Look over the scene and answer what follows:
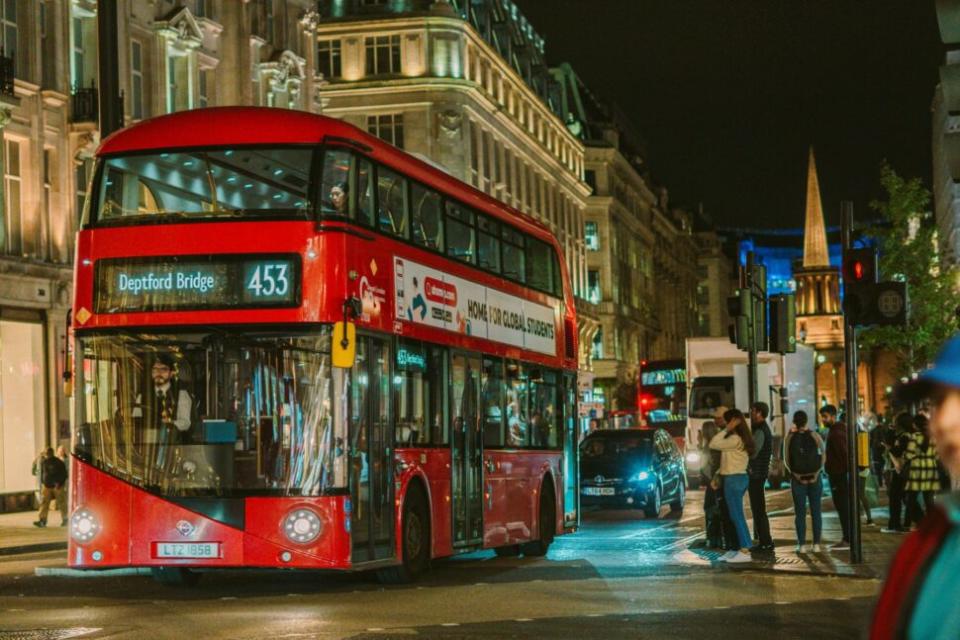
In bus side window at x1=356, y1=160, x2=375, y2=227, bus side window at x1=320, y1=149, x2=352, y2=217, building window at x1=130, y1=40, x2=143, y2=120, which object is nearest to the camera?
bus side window at x1=320, y1=149, x2=352, y2=217

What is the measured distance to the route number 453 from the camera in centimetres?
1476

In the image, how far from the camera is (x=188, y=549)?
14.9 m

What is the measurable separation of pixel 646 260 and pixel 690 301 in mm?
30948

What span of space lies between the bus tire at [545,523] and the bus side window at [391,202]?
5.99m

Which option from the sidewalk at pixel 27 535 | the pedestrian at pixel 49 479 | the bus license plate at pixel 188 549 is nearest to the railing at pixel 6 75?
the pedestrian at pixel 49 479

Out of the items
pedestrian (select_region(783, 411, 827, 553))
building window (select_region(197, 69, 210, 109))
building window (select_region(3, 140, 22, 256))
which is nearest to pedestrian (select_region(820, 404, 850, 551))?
pedestrian (select_region(783, 411, 827, 553))

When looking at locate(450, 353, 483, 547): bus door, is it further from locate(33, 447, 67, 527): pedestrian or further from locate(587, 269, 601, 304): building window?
locate(587, 269, 601, 304): building window

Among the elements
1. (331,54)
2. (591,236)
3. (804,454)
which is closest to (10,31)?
(804,454)

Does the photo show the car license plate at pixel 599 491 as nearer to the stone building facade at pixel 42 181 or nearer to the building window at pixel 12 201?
the stone building facade at pixel 42 181

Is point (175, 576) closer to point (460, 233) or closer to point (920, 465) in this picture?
point (460, 233)

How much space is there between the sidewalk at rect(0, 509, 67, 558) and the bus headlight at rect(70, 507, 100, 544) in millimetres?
9207

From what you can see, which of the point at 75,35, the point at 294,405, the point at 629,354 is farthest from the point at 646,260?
the point at 294,405

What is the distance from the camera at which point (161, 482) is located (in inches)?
591

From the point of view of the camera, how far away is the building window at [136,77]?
135 ft
